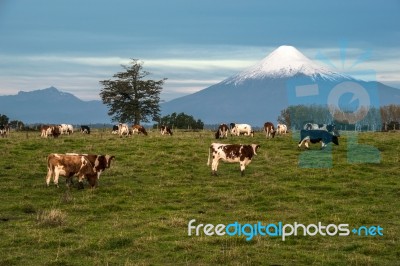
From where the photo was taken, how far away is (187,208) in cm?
1722

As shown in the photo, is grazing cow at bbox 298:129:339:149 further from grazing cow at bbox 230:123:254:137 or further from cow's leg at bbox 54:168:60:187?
cow's leg at bbox 54:168:60:187

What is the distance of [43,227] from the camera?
14.4m

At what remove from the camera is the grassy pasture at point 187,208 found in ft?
39.3

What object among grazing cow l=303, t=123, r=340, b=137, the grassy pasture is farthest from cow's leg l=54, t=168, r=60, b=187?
grazing cow l=303, t=123, r=340, b=137

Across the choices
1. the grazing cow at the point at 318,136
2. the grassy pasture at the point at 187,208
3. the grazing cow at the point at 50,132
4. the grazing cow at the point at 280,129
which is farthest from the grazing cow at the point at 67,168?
the grazing cow at the point at 280,129

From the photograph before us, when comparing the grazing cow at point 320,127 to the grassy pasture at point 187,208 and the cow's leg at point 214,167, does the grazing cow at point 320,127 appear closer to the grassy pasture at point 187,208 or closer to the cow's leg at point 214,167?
the grassy pasture at point 187,208

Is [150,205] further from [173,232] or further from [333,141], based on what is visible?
[333,141]

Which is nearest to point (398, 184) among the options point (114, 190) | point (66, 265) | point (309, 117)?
point (114, 190)

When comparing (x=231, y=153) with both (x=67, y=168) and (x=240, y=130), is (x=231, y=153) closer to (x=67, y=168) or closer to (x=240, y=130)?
(x=67, y=168)
